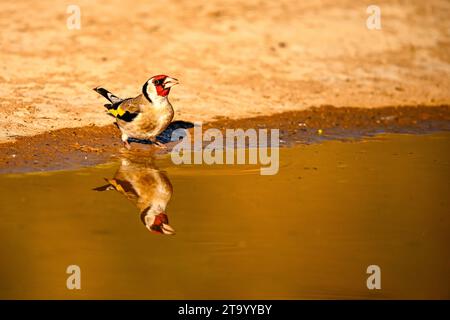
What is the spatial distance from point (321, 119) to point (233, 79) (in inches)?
66.1

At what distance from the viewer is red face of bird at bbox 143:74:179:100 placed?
31.7 feet

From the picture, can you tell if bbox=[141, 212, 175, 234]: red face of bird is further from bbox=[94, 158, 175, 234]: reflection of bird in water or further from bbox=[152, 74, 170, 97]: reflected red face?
bbox=[152, 74, 170, 97]: reflected red face

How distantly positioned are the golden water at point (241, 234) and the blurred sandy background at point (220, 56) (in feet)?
7.30

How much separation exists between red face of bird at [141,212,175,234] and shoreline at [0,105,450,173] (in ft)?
5.82

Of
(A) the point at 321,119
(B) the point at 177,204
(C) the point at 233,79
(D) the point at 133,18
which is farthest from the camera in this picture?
(D) the point at 133,18

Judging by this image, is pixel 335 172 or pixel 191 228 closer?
pixel 191 228

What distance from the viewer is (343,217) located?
805 cm

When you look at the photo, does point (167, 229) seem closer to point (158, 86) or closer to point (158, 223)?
point (158, 223)

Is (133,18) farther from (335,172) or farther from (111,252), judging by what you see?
(111,252)

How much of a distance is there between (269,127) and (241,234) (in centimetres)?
374

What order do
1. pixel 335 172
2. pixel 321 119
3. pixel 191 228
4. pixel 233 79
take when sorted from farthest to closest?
pixel 233 79
pixel 321 119
pixel 335 172
pixel 191 228

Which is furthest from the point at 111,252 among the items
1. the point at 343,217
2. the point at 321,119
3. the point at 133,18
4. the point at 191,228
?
the point at 133,18

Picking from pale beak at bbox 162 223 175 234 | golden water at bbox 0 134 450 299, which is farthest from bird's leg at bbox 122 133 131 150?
pale beak at bbox 162 223 175 234
